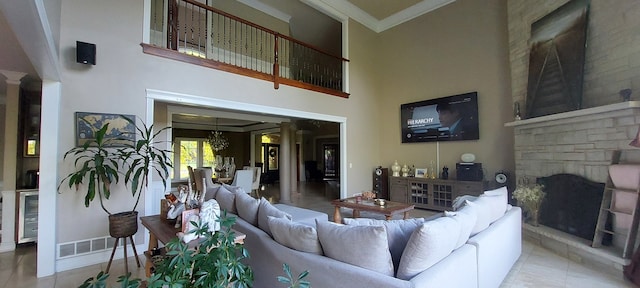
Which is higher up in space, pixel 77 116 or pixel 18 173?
pixel 77 116

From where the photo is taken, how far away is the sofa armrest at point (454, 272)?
4.87 ft

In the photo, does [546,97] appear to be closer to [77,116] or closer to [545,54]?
[545,54]

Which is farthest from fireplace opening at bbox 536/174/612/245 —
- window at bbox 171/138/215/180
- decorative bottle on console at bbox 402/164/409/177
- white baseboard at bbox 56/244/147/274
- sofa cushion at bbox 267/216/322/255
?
window at bbox 171/138/215/180

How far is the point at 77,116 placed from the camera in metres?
3.29

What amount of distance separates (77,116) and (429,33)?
692 centimetres

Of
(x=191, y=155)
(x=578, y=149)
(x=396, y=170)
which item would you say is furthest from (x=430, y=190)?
(x=191, y=155)

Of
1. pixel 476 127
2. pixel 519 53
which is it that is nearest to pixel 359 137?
pixel 476 127

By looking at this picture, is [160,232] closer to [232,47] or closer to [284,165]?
[284,165]

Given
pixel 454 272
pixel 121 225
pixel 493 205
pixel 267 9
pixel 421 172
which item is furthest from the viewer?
pixel 267 9

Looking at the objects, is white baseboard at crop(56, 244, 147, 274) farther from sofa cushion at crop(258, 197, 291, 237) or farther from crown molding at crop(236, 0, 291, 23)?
crown molding at crop(236, 0, 291, 23)

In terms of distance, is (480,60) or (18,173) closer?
(18,173)

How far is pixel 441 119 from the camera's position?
20.5ft

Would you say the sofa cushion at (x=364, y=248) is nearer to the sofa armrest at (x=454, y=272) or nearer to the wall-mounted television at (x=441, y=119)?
the sofa armrest at (x=454, y=272)

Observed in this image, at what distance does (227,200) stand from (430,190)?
15.0 feet
